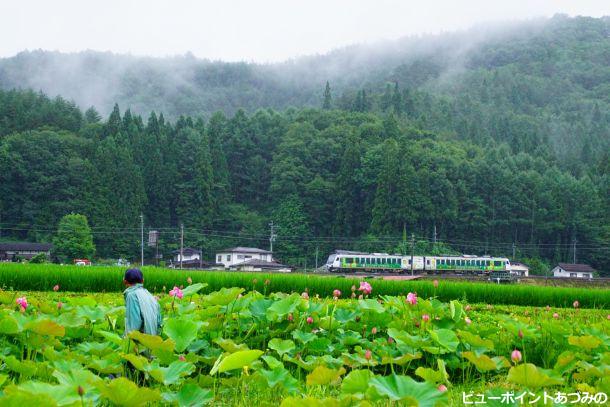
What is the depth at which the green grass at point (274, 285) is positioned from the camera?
12680 millimetres

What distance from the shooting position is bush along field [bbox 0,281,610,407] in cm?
272

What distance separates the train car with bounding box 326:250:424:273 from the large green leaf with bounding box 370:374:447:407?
3599 cm

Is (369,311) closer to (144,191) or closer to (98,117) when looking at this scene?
(144,191)

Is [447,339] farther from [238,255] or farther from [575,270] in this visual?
[575,270]

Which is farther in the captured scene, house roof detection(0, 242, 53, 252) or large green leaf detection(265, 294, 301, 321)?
house roof detection(0, 242, 53, 252)

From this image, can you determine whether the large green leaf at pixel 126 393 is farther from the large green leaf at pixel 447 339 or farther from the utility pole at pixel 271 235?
the utility pole at pixel 271 235

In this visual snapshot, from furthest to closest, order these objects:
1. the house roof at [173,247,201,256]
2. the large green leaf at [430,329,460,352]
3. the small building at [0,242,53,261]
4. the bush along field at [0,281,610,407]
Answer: the house roof at [173,247,201,256], the small building at [0,242,53,261], the large green leaf at [430,329,460,352], the bush along field at [0,281,610,407]

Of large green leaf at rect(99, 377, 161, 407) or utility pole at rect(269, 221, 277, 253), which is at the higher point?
large green leaf at rect(99, 377, 161, 407)

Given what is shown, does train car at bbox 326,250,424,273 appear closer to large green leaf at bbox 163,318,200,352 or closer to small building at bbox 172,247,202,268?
small building at bbox 172,247,202,268

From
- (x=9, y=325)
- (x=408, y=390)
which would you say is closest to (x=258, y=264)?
(x=9, y=325)

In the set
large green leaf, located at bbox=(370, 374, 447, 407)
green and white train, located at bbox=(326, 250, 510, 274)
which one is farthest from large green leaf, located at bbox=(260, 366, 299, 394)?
green and white train, located at bbox=(326, 250, 510, 274)

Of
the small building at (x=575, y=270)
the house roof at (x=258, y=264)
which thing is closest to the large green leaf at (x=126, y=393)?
the house roof at (x=258, y=264)

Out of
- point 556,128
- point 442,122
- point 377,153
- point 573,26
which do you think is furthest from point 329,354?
point 573,26

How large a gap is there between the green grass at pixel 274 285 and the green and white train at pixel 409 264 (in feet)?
77.2
